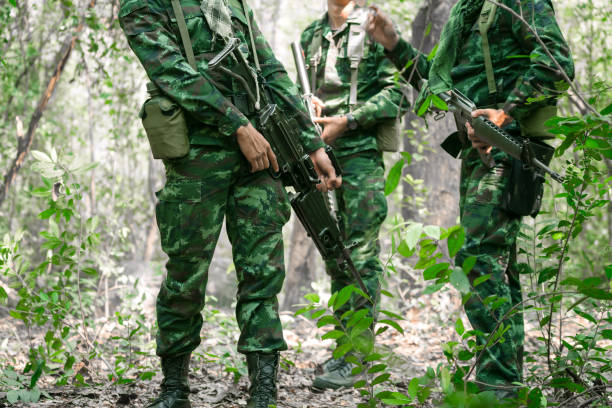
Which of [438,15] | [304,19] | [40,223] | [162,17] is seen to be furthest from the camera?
[304,19]

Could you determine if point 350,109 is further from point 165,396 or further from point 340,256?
point 165,396

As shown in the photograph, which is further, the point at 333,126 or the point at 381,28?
the point at 333,126

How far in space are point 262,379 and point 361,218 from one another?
133 centimetres

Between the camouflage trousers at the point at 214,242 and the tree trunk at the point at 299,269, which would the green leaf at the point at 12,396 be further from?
the tree trunk at the point at 299,269

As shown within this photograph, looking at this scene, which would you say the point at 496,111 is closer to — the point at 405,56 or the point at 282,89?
the point at 405,56

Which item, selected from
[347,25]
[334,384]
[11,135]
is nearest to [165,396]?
[334,384]

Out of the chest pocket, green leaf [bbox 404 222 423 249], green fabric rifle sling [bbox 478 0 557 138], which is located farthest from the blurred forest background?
the chest pocket

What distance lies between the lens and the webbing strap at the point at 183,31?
2.49 meters

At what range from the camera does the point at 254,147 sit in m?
2.50

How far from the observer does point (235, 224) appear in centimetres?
261

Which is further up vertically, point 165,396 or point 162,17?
point 162,17

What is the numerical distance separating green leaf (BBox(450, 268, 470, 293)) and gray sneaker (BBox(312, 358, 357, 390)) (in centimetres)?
180

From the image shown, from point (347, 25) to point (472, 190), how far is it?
1478mm


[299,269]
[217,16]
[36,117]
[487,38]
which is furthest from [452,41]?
[299,269]
